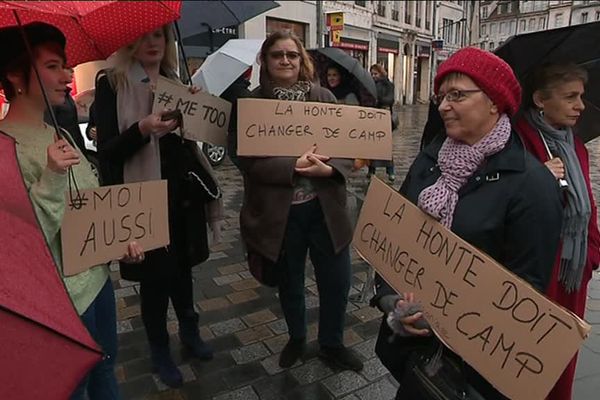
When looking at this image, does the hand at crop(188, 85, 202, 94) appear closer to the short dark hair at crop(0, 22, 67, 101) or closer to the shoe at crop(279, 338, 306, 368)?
the short dark hair at crop(0, 22, 67, 101)

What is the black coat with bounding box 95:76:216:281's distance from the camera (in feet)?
7.76

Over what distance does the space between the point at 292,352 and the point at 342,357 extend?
311 mm

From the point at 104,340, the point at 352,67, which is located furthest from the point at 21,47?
the point at 352,67

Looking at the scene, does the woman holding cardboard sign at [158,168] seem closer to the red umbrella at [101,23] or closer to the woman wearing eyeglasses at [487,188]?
the red umbrella at [101,23]

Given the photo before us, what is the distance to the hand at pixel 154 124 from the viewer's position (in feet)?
7.48

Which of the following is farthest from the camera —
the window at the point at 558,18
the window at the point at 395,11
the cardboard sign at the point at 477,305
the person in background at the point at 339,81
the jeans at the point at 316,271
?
the window at the point at 558,18

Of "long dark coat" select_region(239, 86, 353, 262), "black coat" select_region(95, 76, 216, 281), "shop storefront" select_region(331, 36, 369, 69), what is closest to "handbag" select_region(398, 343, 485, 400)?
"long dark coat" select_region(239, 86, 353, 262)

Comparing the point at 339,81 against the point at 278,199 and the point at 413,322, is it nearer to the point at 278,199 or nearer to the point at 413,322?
the point at 278,199

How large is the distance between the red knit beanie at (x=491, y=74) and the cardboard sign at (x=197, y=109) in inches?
52.6

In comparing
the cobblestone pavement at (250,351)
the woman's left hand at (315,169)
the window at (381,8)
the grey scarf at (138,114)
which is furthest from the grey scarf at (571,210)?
the window at (381,8)

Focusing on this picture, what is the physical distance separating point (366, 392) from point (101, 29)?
2304 mm

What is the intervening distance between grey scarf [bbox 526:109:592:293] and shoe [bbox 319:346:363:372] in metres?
1.31

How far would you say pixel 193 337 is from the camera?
2973 mm

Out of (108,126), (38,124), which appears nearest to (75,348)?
(38,124)
